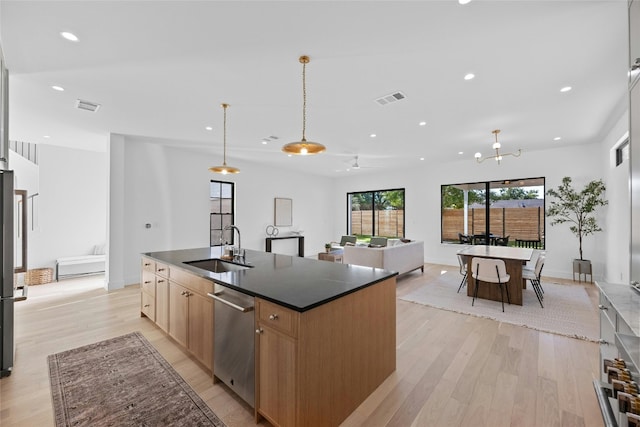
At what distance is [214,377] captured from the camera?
224 centimetres

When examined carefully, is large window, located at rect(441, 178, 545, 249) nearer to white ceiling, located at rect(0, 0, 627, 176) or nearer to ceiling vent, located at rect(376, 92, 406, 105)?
white ceiling, located at rect(0, 0, 627, 176)

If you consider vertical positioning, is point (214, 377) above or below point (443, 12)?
below

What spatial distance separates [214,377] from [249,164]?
6.27m

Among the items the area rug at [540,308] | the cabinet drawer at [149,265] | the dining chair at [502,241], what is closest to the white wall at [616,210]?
the area rug at [540,308]

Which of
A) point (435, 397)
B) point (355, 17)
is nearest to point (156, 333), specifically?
point (435, 397)

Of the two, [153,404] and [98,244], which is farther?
[98,244]

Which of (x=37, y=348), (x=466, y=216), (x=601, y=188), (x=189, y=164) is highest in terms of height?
(x=189, y=164)

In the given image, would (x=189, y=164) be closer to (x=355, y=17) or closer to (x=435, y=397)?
(x=355, y=17)

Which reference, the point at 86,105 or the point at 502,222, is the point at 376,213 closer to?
the point at 502,222

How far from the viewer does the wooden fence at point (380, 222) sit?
29.2 feet

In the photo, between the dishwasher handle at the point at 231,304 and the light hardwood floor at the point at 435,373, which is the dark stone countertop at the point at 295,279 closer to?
the dishwasher handle at the point at 231,304

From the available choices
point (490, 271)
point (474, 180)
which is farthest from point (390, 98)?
point (474, 180)

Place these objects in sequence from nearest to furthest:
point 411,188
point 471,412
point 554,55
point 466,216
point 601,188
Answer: point 471,412 → point 554,55 → point 601,188 → point 466,216 → point 411,188

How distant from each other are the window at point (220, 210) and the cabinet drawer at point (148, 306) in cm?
324
